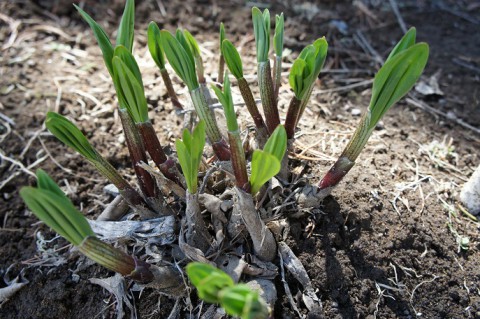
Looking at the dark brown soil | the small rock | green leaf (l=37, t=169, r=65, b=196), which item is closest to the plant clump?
green leaf (l=37, t=169, r=65, b=196)

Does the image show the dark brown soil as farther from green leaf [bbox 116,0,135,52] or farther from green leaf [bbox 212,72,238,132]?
green leaf [bbox 116,0,135,52]

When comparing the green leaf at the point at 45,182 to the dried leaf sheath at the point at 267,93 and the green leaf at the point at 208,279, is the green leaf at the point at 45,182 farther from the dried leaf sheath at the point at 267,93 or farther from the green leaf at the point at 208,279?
the dried leaf sheath at the point at 267,93

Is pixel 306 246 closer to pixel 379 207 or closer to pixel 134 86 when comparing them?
pixel 379 207

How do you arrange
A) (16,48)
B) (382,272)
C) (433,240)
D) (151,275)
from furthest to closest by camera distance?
Result: 1. (16,48)
2. (433,240)
3. (382,272)
4. (151,275)

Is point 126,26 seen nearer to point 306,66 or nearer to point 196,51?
point 196,51

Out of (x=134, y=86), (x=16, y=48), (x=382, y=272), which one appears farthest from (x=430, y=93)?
(x=16, y=48)

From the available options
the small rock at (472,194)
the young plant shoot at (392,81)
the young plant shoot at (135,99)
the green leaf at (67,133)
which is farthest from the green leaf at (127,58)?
the small rock at (472,194)

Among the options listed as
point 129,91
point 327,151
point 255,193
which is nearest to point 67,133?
point 129,91
